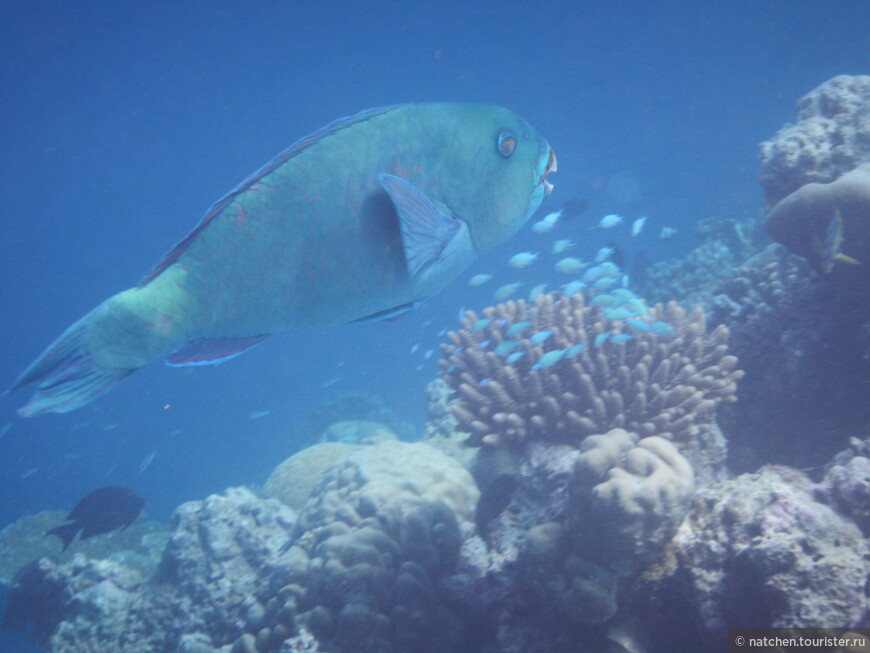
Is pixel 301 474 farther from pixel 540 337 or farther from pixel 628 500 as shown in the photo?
pixel 628 500

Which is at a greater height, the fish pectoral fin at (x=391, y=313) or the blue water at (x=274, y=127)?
the blue water at (x=274, y=127)

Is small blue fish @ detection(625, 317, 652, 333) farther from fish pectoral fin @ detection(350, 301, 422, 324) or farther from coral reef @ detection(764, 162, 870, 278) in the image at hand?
fish pectoral fin @ detection(350, 301, 422, 324)

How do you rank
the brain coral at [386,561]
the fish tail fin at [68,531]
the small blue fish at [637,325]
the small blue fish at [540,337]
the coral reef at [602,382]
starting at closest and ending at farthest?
the brain coral at [386,561]
the coral reef at [602,382]
the small blue fish at [637,325]
the small blue fish at [540,337]
the fish tail fin at [68,531]

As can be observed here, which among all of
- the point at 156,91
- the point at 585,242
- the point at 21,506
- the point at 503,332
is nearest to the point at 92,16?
the point at 156,91

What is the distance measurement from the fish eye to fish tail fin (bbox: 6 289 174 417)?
1236 millimetres

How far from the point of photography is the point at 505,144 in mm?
1589

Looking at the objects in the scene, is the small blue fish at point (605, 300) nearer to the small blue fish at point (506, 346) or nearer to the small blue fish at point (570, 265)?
the small blue fish at point (506, 346)

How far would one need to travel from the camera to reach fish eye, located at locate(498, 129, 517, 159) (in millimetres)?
1583

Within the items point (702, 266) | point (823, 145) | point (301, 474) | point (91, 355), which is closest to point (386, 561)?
point (91, 355)

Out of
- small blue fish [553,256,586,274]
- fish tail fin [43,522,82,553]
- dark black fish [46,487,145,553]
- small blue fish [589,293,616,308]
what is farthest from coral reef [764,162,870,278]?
fish tail fin [43,522,82,553]

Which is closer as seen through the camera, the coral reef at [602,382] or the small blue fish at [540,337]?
the coral reef at [602,382]

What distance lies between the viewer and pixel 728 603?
8.56 ft

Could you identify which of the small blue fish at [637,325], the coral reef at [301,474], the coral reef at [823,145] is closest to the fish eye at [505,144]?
the small blue fish at [637,325]

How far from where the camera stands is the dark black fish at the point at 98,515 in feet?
22.8
